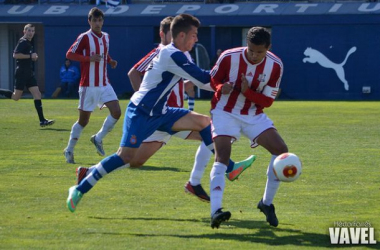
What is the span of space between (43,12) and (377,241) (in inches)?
1364

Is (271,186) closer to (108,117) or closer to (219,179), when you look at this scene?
(219,179)

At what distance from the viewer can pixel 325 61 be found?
37.2m

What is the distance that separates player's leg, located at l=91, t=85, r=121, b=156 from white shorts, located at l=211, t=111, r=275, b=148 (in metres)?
5.89

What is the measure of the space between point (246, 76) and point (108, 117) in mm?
6121

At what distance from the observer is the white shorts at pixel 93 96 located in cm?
1396

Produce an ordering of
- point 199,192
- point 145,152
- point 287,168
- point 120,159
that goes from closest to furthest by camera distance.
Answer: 1. point 287,168
2. point 120,159
3. point 199,192
4. point 145,152

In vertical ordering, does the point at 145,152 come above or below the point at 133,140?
below

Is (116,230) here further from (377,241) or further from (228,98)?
(377,241)

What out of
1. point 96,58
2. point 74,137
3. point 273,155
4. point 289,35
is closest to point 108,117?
point 74,137

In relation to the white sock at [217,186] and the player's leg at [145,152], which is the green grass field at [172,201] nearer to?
the white sock at [217,186]

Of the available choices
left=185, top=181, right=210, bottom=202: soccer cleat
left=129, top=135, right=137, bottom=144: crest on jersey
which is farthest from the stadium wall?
left=129, top=135, right=137, bottom=144: crest on jersey

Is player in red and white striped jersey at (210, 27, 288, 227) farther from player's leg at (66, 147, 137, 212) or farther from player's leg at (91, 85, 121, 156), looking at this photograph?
player's leg at (91, 85, 121, 156)

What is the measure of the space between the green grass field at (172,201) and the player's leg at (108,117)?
32cm

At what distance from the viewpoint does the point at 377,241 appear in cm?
727
